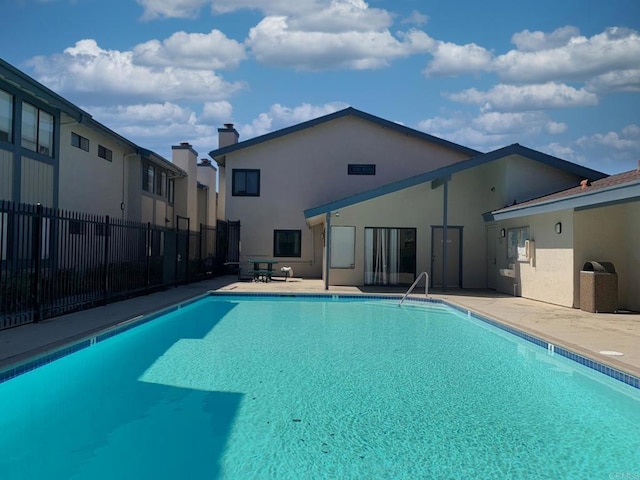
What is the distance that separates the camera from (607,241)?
11.6m

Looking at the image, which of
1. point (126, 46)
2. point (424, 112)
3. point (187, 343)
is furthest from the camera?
point (424, 112)

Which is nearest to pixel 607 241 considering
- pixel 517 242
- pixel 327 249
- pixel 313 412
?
pixel 517 242

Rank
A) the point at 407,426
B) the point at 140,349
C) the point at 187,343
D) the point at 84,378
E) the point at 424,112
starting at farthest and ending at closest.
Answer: the point at 424,112
the point at 187,343
the point at 140,349
the point at 84,378
the point at 407,426

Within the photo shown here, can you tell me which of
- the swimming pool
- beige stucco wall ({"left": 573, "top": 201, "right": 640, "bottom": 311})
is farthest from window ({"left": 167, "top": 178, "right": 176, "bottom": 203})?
beige stucco wall ({"left": 573, "top": 201, "right": 640, "bottom": 311})

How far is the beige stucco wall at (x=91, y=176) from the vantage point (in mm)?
13516

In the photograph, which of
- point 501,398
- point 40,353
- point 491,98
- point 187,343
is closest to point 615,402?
point 501,398

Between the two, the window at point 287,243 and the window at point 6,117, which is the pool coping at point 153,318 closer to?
the window at point 6,117

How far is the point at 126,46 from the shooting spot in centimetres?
1484

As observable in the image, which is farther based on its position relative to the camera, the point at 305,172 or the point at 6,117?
the point at 305,172

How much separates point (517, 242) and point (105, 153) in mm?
12782

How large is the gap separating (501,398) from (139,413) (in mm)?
4052

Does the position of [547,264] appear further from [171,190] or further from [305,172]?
[171,190]

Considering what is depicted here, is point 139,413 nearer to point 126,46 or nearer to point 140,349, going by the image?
point 140,349

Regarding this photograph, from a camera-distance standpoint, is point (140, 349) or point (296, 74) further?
point (296, 74)
